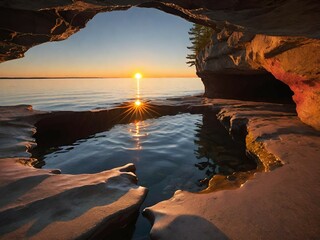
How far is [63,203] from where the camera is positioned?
360 cm

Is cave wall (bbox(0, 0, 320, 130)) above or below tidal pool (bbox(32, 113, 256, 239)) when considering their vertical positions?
above

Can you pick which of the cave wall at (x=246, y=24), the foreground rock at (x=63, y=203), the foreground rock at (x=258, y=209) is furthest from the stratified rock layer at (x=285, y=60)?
the foreground rock at (x=63, y=203)

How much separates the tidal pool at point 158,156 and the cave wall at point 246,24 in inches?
139

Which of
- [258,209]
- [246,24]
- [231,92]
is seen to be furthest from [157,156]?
[231,92]

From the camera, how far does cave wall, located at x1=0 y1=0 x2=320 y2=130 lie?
3371mm

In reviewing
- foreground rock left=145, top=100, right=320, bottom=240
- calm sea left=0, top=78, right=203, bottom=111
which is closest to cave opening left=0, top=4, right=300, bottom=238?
foreground rock left=145, top=100, right=320, bottom=240

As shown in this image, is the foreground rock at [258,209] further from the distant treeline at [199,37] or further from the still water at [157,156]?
the distant treeline at [199,37]

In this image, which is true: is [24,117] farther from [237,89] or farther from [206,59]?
[237,89]

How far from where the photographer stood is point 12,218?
127 inches

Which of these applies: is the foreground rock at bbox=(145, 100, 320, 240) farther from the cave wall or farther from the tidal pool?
the cave wall

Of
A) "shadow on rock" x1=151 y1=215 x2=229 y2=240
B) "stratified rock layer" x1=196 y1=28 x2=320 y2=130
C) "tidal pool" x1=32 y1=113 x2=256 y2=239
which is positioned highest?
"stratified rock layer" x1=196 y1=28 x2=320 y2=130

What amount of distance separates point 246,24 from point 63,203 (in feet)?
15.0

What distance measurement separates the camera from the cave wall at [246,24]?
11.1 ft

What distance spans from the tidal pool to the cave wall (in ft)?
11.6
